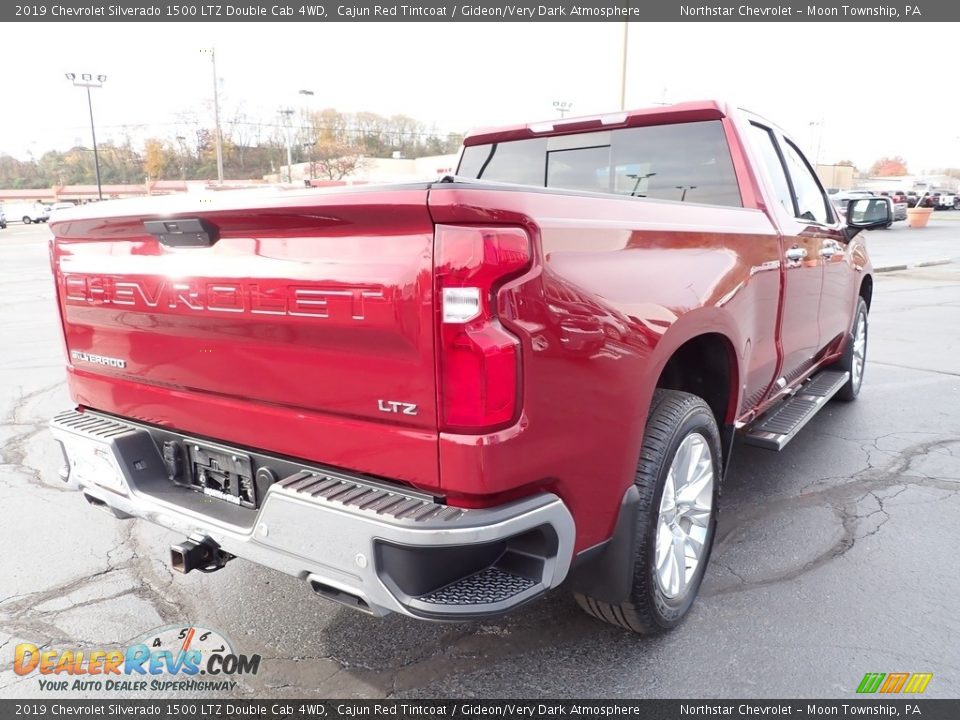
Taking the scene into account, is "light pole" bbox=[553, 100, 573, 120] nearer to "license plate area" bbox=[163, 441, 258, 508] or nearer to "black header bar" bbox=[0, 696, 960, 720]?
"license plate area" bbox=[163, 441, 258, 508]

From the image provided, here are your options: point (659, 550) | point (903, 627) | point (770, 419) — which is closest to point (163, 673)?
point (659, 550)

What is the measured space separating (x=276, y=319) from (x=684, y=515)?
175 centimetres

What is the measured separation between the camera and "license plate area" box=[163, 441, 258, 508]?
2.39m

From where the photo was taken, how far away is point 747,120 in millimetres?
3684

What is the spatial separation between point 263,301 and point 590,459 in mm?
1105

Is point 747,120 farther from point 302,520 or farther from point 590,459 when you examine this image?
point 302,520

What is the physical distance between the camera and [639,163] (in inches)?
147

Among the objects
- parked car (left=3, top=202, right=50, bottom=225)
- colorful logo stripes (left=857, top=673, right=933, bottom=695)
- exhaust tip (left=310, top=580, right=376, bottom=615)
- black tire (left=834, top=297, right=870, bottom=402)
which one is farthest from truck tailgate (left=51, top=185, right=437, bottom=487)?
parked car (left=3, top=202, right=50, bottom=225)

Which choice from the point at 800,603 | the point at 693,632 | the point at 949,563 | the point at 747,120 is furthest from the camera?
the point at 747,120

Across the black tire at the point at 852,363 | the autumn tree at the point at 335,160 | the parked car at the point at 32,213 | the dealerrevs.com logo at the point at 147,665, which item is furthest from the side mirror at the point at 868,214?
the parked car at the point at 32,213

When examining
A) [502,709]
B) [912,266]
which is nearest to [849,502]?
[502,709]

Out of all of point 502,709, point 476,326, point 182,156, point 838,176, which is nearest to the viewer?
point 476,326

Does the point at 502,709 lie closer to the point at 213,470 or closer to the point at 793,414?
the point at 213,470

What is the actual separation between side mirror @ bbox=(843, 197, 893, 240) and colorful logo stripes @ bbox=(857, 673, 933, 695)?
3.26 meters
